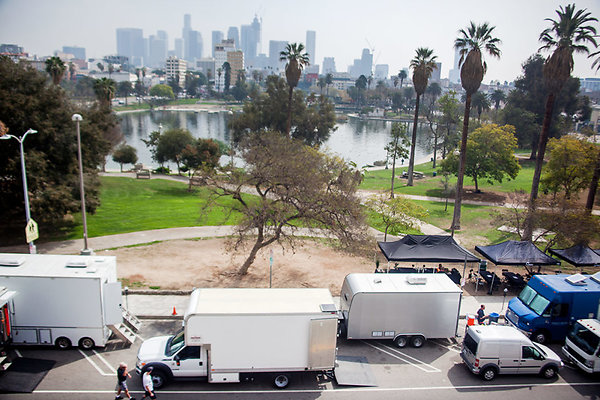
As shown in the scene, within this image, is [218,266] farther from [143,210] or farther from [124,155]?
[124,155]

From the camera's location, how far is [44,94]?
28266mm

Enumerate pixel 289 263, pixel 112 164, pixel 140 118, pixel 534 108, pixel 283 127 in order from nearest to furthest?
pixel 289 263 < pixel 283 127 < pixel 112 164 < pixel 534 108 < pixel 140 118

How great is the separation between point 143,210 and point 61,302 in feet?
72.0

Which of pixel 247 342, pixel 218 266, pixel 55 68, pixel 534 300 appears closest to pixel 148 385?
pixel 247 342

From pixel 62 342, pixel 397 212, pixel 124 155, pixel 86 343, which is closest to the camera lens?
pixel 62 342

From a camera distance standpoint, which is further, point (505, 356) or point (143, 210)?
point (143, 210)

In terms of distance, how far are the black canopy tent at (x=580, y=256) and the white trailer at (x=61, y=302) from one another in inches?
952

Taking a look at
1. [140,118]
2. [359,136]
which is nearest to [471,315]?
[359,136]

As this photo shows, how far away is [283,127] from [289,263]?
137 ft

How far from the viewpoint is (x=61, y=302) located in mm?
15109

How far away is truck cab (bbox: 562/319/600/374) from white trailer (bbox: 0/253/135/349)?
16.9 m

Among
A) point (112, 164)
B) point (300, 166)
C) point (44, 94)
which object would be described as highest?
point (44, 94)

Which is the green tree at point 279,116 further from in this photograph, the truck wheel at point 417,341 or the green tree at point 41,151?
the truck wheel at point 417,341

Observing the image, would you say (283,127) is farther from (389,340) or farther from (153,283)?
(389,340)
